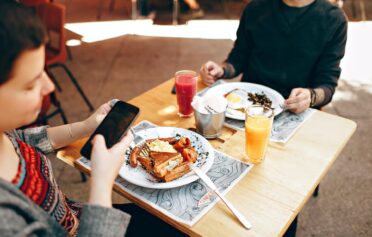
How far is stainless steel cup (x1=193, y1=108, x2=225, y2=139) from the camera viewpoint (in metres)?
1.36

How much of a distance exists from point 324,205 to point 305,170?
1246 millimetres

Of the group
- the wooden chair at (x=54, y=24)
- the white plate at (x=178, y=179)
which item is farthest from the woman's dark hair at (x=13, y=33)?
the wooden chair at (x=54, y=24)

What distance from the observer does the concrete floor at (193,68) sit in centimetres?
230

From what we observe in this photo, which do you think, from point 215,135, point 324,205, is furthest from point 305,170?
point 324,205

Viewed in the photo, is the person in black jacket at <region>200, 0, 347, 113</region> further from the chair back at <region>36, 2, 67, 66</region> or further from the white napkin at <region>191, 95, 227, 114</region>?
the chair back at <region>36, 2, 67, 66</region>

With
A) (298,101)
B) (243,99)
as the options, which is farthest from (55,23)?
(298,101)

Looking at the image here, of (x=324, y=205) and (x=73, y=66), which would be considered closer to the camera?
(x=324, y=205)

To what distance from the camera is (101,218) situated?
0.91 metres

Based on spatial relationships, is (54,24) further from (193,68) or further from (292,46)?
(292,46)

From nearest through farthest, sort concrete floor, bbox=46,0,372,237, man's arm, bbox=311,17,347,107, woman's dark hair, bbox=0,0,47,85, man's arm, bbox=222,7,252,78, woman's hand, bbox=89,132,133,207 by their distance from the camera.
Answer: woman's dark hair, bbox=0,0,47,85
woman's hand, bbox=89,132,133,207
man's arm, bbox=311,17,347,107
man's arm, bbox=222,7,252,78
concrete floor, bbox=46,0,372,237

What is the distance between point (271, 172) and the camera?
1.22m

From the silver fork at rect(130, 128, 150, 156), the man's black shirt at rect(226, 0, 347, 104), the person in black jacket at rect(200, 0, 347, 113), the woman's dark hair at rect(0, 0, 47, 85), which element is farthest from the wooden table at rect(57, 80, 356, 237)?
the woman's dark hair at rect(0, 0, 47, 85)

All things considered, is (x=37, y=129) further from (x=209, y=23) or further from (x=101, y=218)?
(x=209, y=23)

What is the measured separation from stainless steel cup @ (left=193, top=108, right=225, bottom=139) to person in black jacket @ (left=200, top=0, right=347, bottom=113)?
16.2 inches
